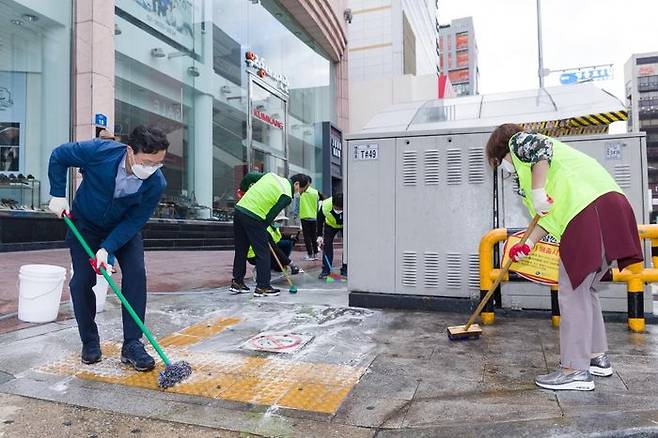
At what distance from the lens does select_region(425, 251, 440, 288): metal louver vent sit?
503 centimetres

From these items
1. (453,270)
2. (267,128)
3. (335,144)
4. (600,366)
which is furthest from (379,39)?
(600,366)

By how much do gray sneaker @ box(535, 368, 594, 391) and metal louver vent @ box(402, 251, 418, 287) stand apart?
88.8 inches

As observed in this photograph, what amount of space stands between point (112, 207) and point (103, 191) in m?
0.12

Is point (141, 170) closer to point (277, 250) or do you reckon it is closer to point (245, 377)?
point (245, 377)

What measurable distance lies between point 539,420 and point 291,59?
18005 mm

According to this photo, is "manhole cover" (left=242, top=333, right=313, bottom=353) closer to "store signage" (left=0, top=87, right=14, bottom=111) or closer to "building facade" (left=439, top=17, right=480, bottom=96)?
"store signage" (left=0, top=87, right=14, bottom=111)

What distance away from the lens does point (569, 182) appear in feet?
9.66

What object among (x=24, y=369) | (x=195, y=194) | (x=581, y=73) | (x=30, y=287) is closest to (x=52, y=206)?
(x=24, y=369)

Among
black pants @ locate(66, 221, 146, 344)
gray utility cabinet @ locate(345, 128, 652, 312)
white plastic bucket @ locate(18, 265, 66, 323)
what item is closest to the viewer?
black pants @ locate(66, 221, 146, 344)

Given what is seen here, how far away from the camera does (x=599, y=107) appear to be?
544cm

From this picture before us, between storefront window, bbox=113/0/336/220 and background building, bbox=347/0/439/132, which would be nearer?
storefront window, bbox=113/0/336/220

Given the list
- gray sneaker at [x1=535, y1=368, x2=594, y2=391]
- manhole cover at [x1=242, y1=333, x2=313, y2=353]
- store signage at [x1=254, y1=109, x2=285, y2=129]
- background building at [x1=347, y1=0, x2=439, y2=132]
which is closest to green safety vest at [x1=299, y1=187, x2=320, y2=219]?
manhole cover at [x1=242, y1=333, x2=313, y2=353]

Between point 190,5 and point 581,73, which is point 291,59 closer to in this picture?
point 190,5

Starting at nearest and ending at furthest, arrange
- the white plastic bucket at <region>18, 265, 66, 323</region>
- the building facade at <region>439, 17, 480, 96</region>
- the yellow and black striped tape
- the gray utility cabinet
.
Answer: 1. the white plastic bucket at <region>18, 265, 66, 323</region>
2. the gray utility cabinet
3. the yellow and black striped tape
4. the building facade at <region>439, 17, 480, 96</region>
